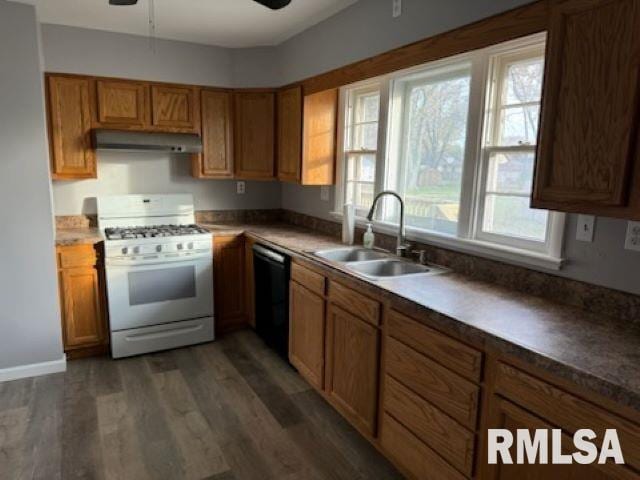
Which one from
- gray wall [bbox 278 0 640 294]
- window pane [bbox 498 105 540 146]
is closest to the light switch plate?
gray wall [bbox 278 0 640 294]

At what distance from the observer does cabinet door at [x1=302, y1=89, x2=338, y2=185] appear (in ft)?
11.3

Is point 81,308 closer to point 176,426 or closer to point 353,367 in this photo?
point 176,426

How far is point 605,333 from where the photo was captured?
1.52m

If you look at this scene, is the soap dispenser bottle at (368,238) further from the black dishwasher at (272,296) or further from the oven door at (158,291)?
the oven door at (158,291)

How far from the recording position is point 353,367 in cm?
234

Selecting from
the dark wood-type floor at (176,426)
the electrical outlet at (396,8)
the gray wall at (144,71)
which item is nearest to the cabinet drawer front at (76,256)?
the gray wall at (144,71)

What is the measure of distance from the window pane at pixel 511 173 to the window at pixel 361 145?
99 cm

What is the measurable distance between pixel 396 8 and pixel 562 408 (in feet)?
7.12

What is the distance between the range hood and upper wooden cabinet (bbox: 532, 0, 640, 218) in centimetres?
286

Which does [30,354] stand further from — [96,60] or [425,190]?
[425,190]

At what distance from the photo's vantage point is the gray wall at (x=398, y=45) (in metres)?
1.70

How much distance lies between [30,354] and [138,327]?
0.71m

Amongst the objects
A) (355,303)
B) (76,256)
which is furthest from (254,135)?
(355,303)

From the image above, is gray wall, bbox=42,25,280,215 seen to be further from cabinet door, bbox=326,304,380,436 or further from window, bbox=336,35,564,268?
cabinet door, bbox=326,304,380,436
